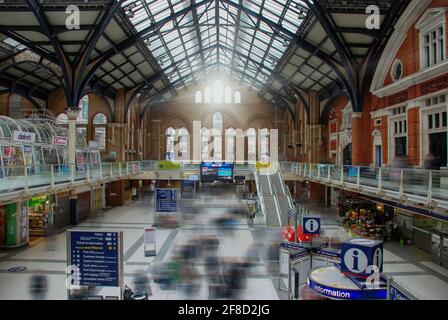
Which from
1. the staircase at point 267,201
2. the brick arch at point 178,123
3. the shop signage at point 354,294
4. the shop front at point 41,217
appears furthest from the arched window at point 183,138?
the shop signage at point 354,294

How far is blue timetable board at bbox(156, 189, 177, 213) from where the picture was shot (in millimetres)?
22531

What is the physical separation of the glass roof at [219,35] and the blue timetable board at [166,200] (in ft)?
A: 35.5

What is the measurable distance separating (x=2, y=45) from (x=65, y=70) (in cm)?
573

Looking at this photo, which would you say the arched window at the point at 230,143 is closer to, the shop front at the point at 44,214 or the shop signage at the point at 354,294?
the shop front at the point at 44,214

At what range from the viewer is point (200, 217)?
26.7 metres

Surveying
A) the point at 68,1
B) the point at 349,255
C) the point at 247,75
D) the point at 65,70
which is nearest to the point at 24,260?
the point at 65,70

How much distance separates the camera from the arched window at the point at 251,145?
4772 cm

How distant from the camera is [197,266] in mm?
13633

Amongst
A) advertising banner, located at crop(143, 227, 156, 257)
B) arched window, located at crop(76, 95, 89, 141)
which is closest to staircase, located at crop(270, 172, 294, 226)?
advertising banner, located at crop(143, 227, 156, 257)

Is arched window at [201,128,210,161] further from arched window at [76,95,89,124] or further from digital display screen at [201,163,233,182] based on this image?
digital display screen at [201,163,233,182]

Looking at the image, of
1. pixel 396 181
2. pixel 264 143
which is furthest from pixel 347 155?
pixel 264 143

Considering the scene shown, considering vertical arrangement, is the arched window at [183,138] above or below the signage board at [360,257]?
above

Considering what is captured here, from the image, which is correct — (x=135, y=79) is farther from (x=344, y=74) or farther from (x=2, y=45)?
(x=344, y=74)

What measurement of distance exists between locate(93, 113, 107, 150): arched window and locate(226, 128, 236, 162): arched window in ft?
55.7
